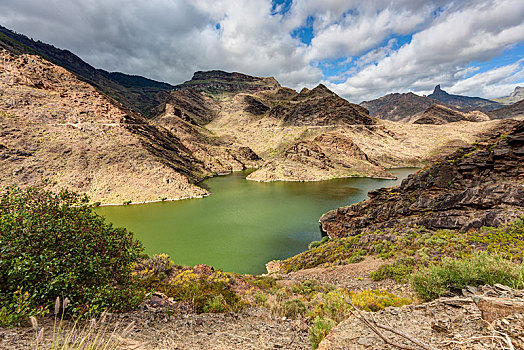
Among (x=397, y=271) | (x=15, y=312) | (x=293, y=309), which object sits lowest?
(x=397, y=271)

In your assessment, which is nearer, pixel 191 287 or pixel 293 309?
pixel 293 309

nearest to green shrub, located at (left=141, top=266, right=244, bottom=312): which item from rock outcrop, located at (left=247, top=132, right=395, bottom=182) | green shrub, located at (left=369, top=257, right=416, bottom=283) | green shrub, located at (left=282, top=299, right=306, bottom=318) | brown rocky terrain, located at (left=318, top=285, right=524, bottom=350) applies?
green shrub, located at (left=282, top=299, right=306, bottom=318)

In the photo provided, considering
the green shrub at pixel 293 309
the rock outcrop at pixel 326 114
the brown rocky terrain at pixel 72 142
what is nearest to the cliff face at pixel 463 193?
the green shrub at pixel 293 309

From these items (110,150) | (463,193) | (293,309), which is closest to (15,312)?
(293,309)

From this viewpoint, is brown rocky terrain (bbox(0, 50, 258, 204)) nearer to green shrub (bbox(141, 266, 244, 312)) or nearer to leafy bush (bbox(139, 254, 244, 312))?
leafy bush (bbox(139, 254, 244, 312))

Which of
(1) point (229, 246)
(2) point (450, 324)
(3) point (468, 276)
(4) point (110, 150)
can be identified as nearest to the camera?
(2) point (450, 324)

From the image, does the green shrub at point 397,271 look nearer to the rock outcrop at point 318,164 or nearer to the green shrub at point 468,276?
the green shrub at point 468,276

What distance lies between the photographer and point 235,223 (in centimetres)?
3759

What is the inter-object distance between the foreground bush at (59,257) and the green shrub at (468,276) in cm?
981

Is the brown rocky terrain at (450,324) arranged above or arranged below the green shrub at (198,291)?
above

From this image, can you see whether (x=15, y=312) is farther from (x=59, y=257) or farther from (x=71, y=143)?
(x=71, y=143)

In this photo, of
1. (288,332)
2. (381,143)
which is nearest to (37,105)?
(288,332)

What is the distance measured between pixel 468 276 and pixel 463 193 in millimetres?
17322

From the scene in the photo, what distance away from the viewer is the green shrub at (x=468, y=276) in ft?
20.2
